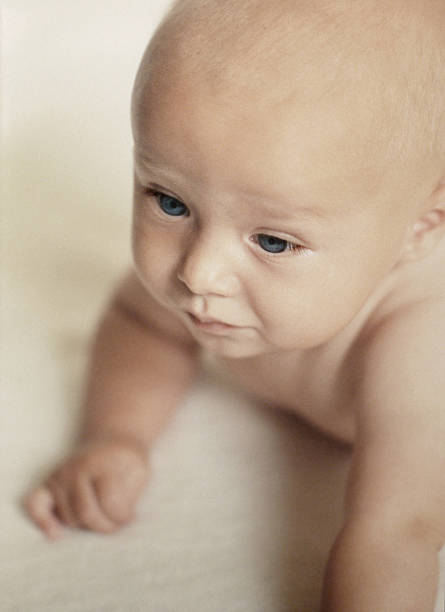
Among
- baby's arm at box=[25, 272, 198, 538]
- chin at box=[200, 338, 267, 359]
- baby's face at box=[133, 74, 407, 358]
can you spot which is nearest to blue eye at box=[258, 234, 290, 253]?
baby's face at box=[133, 74, 407, 358]

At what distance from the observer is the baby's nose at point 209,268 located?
0.65 metres

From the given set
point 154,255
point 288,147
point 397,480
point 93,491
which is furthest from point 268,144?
point 93,491

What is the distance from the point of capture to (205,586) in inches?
29.5

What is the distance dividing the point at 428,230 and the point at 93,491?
362 mm

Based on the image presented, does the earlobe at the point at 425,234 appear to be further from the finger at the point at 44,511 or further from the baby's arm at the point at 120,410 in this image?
the finger at the point at 44,511

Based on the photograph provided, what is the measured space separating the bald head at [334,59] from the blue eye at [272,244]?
0.30 feet

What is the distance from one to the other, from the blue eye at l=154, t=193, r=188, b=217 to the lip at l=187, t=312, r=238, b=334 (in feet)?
0.28

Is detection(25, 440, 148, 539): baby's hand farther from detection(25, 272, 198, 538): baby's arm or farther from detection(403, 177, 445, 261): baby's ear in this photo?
detection(403, 177, 445, 261): baby's ear

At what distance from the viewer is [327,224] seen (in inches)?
25.2

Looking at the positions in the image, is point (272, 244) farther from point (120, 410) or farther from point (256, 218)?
point (120, 410)

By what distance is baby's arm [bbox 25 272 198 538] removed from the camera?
0.81 m

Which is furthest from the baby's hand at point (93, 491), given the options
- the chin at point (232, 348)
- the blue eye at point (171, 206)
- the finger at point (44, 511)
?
the blue eye at point (171, 206)

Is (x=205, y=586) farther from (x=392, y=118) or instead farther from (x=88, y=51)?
(x=88, y=51)

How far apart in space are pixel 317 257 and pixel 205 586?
0.28 metres
